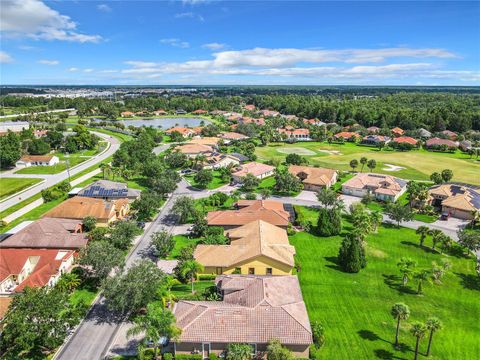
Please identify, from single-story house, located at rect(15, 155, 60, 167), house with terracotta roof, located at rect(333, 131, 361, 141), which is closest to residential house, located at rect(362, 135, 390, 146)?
house with terracotta roof, located at rect(333, 131, 361, 141)

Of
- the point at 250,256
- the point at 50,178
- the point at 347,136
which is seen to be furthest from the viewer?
the point at 347,136

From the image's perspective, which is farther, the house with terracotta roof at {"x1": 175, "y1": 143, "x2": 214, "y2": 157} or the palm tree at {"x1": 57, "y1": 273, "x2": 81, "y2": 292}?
the house with terracotta roof at {"x1": 175, "y1": 143, "x2": 214, "y2": 157}

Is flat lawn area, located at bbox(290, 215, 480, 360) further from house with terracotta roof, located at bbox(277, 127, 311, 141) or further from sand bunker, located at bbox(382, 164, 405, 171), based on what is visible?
house with terracotta roof, located at bbox(277, 127, 311, 141)

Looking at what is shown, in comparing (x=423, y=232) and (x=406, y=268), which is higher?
(x=423, y=232)

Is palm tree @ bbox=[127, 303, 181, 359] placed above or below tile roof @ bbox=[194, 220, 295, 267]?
above

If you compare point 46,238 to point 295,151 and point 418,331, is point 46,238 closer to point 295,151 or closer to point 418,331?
point 418,331

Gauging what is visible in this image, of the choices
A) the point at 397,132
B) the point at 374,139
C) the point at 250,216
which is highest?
the point at 397,132

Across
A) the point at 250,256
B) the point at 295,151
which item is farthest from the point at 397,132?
the point at 250,256
